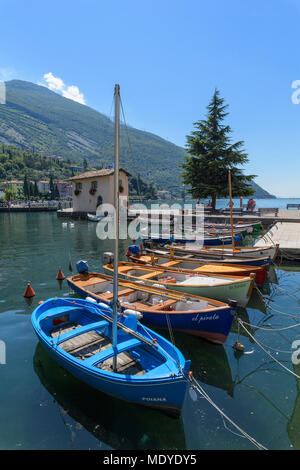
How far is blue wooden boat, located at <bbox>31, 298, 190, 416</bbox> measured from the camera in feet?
18.6

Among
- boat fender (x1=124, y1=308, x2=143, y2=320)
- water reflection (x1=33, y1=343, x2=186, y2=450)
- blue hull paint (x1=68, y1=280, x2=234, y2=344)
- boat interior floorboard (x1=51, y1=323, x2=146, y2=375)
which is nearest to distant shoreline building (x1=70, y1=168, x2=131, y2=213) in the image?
blue hull paint (x1=68, y1=280, x2=234, y2=344)

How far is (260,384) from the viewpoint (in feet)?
23.9

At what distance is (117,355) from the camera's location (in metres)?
7.41

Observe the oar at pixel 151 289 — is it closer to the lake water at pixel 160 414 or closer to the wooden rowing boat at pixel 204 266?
the lake water at pixel 160 414

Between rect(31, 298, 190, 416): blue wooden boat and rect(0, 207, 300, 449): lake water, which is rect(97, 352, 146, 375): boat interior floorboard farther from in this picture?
rect(0, 207, 300, 449): lake water

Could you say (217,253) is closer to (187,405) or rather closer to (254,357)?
(254,357)

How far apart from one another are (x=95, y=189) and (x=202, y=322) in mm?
49888

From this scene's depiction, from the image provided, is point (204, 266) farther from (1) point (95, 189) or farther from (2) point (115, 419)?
(1) point (95, 189)

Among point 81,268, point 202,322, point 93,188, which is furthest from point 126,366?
point 93,188

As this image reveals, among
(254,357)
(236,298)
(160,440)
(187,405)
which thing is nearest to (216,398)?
(187,405)

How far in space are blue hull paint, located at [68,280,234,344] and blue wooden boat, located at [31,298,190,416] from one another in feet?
5.16

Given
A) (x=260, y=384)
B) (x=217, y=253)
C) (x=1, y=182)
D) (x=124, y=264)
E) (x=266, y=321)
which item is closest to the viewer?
(x=260, y=384)

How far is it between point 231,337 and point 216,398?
11.5ft

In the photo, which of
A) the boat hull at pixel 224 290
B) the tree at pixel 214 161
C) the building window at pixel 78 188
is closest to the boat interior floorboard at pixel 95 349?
the boat hull at pixel 224 290
